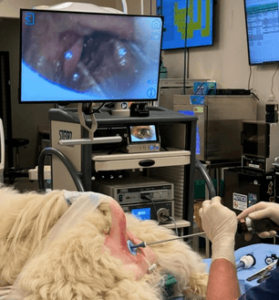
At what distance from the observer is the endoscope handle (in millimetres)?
1340

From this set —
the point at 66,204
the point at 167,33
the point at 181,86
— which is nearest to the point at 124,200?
the point at 66,204

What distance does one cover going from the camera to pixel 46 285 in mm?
1062

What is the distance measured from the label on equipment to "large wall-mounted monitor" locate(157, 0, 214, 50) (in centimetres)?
172

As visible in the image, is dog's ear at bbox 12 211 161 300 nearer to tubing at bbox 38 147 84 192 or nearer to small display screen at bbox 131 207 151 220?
tubing at bbox 38 147 84 192

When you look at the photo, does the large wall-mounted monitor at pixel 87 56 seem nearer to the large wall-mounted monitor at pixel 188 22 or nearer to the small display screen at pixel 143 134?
the small display screen at pixel 143 134

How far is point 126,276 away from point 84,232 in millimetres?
135

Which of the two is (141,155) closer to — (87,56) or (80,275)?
(87,56)

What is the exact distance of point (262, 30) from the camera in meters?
4.25

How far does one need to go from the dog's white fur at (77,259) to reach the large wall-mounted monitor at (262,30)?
10.4 feet

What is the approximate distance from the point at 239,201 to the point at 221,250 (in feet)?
8.59

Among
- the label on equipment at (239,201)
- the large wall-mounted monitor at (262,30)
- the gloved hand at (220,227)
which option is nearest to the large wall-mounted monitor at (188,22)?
the large wall-mounted monitor at (262,30)

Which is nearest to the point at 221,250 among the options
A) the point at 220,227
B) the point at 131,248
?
the point at 220,227

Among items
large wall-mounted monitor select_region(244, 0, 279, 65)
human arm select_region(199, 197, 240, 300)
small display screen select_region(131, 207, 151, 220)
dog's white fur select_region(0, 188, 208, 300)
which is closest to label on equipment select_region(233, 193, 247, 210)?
large wall-mounted monitor select_region(244, 0, 279, 65)

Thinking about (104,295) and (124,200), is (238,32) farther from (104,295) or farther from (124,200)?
(104,295)
